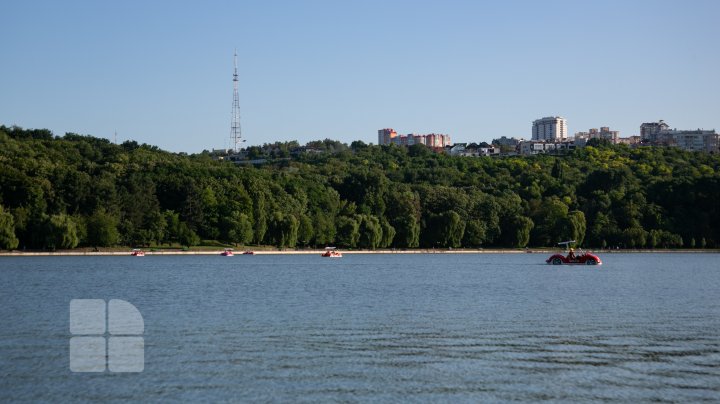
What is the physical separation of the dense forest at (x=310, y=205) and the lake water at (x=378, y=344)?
58.1 meters

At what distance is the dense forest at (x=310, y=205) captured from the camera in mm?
122438

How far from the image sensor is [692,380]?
28.6 m

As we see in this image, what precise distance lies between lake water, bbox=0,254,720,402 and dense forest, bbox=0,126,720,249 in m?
58.1

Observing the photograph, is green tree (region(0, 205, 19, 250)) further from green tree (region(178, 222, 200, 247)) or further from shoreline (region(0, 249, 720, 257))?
green tree (region(178, 222, 200, 247))

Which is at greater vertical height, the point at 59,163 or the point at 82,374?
the point at 59,163

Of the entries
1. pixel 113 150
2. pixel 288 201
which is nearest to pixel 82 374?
pixel 288 201

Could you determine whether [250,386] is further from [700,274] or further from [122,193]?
[122,193]

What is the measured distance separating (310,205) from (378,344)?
389 feet

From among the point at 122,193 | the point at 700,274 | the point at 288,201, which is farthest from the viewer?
the point at 288,201

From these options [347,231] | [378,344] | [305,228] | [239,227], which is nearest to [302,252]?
[305,228]

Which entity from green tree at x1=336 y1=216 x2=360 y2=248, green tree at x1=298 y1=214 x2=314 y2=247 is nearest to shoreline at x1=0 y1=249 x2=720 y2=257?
green tree at x1=336 y1=216 x2=360 y2=248

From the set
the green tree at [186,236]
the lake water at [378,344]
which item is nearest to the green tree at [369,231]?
the green tree at [186,236]

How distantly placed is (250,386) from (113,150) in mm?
137938

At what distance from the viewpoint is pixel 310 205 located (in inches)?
6029
